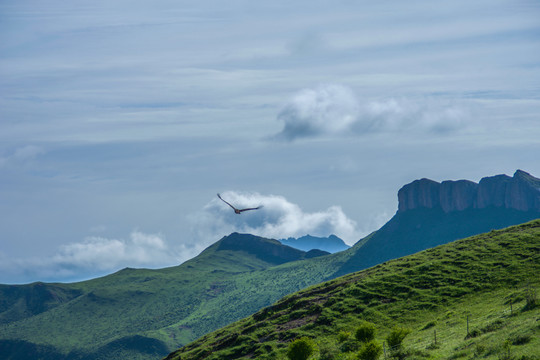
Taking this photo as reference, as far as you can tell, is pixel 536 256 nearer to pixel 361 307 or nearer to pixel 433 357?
pixel 361 307

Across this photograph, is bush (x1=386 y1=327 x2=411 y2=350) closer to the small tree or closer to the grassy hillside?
the grassy hillside

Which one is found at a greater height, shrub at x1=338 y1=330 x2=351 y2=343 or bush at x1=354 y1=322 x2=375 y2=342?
bush at x1=354 y1=322 x2=375 y2=342

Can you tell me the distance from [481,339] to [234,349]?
201 feet

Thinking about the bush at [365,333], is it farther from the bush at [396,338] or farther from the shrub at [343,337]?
the shrub at [343,337]

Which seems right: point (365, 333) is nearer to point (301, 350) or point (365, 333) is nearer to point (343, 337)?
point (301, 350)

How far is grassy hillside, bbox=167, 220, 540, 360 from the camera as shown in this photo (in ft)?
243

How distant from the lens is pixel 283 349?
105062mm

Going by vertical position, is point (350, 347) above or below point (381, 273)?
below

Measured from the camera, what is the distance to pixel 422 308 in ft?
351

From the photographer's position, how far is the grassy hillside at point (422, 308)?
7419cm

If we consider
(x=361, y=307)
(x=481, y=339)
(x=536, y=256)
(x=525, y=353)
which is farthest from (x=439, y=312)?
(x=525, y=353)

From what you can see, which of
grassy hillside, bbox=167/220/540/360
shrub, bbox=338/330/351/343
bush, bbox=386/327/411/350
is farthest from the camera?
shrub, bbox=338/330/351/343

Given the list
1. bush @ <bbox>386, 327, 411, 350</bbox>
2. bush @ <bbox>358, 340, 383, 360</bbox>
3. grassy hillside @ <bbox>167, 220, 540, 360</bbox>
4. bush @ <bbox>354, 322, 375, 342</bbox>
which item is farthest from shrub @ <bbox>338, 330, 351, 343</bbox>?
bush @ <bbox>358, 340, 383, 360</bbox>

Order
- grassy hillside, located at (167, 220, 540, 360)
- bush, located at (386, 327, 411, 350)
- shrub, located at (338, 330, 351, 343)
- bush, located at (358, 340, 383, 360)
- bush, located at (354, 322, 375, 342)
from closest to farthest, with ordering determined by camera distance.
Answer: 1. bush, located at (358, 340, 383, 360)
2. grassy hillside, located at (167, 220, 540, 360)
3. bush, located at (386, 327, 411, 350)
4. bush, located at (354, 322, 375, 342)
5. shrub, located at (338, 330, 351, 343)
